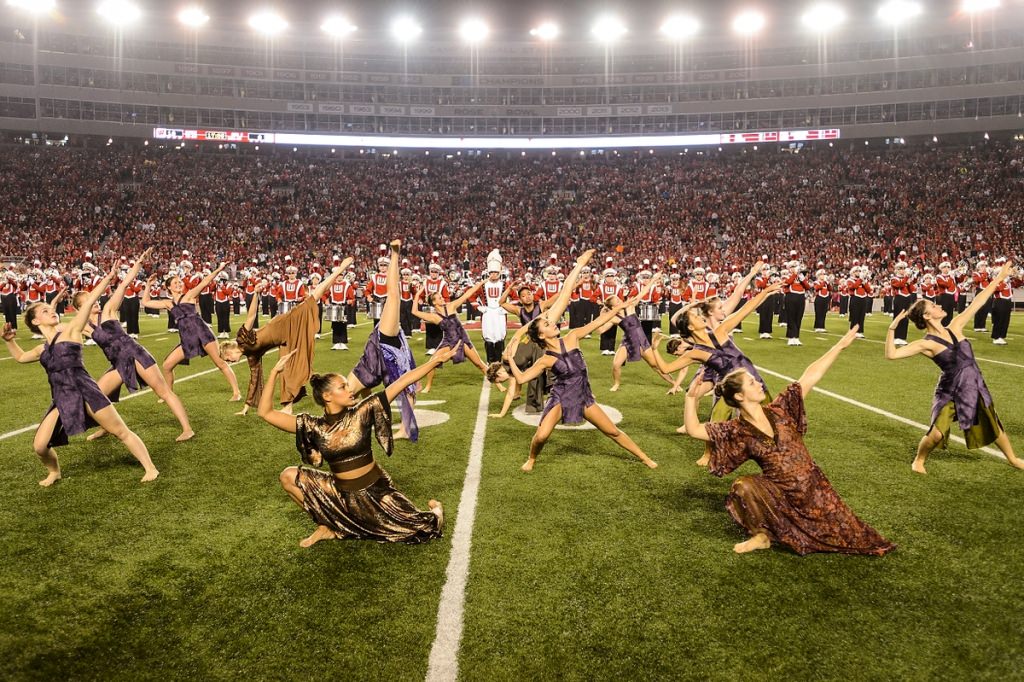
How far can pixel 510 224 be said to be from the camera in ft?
147

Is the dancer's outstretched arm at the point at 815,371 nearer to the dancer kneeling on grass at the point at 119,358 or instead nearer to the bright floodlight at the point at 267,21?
the dancer kneeling on grass at the point at 119,358

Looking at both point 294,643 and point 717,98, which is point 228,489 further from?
point 717,98

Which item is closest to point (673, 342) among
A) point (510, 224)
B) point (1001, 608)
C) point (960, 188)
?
point (1001, 608)

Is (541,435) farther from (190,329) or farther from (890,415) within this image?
(190,329)

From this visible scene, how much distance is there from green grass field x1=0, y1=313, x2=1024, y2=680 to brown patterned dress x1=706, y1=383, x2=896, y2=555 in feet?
0.42

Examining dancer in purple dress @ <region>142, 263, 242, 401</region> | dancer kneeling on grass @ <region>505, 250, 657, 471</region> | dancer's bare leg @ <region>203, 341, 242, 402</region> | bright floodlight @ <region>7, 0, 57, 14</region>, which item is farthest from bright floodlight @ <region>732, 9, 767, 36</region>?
dancer kneeling on grass @ <region>505, 250, 657, 471</region>

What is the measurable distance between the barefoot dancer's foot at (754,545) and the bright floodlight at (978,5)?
2146 inches

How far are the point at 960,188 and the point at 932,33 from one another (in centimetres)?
1391

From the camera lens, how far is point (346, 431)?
13.5 feet

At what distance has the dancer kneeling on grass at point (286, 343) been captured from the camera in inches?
201

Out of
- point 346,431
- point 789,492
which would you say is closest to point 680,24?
point 789,492

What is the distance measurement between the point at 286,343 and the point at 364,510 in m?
2.42

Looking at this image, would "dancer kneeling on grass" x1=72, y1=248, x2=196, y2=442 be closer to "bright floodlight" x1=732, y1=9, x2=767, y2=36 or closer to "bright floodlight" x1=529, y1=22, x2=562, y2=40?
"bright floodlight" x1=529, y1=22, x2=562, y2=40

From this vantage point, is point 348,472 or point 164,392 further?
point 164,392
